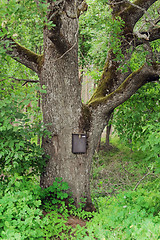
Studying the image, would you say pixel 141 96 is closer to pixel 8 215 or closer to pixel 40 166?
pixel 40 166

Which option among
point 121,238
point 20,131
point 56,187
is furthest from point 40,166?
point 121,238

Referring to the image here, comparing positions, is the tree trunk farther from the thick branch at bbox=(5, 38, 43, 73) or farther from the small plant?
the thick branch at bbox=(5, 38, 43, 73)

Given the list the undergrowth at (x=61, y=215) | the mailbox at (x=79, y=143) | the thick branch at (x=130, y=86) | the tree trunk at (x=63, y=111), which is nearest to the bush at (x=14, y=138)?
the undergrowth at (x=61, y=215)

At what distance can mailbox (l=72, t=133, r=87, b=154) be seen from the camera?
5.01 m

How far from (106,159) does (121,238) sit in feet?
32.6

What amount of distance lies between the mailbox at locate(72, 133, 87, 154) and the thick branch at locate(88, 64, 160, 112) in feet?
2.54

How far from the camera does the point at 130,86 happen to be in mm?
5125

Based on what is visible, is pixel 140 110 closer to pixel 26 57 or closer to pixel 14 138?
pixel 26 57

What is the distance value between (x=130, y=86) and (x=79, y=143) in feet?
5.49

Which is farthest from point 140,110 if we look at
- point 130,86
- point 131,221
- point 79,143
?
point 131,221

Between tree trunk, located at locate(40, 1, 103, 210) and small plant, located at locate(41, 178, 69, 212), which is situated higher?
tree trunk, located at locate(40, 1, 103, 210)

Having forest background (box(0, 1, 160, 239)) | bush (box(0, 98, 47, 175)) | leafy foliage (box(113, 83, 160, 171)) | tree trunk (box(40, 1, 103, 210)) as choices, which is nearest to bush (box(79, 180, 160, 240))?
forest background (box(0, 1, 160, 239))

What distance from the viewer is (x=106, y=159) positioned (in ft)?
42.9

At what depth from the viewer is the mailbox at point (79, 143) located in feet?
16.4
